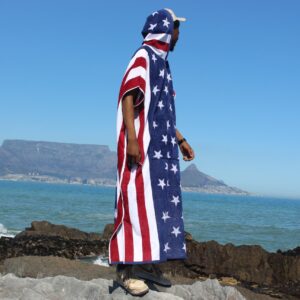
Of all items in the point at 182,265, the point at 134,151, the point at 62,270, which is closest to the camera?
the point at 134,151

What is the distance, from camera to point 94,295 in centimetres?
448

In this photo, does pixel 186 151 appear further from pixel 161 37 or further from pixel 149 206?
pixel 161 37

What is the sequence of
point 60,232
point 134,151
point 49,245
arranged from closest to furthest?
point 134,151 → point 49,245 → point 60,232

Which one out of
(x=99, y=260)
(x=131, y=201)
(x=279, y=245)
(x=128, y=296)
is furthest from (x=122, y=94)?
(x=279, y=245)

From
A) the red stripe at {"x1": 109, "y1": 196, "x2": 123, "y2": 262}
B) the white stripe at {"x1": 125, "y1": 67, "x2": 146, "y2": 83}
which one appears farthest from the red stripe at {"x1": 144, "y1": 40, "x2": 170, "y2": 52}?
the red stripe at {"x1": 109, "y1": 196, "x2": 123, "y2": 262}

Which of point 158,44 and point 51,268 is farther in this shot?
point 51,268

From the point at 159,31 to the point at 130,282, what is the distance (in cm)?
202

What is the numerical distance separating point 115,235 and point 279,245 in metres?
29.1

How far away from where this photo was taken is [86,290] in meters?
4.57

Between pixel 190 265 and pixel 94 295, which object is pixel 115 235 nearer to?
pixel 94 295

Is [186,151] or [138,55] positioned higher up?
[138,55]

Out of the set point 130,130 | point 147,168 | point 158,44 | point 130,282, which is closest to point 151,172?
point 147,168

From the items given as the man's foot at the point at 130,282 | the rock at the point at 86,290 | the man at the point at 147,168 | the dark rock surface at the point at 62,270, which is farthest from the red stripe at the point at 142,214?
the dark rock surface at the point at 62,270

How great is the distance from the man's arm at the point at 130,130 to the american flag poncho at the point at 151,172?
0.19ft
